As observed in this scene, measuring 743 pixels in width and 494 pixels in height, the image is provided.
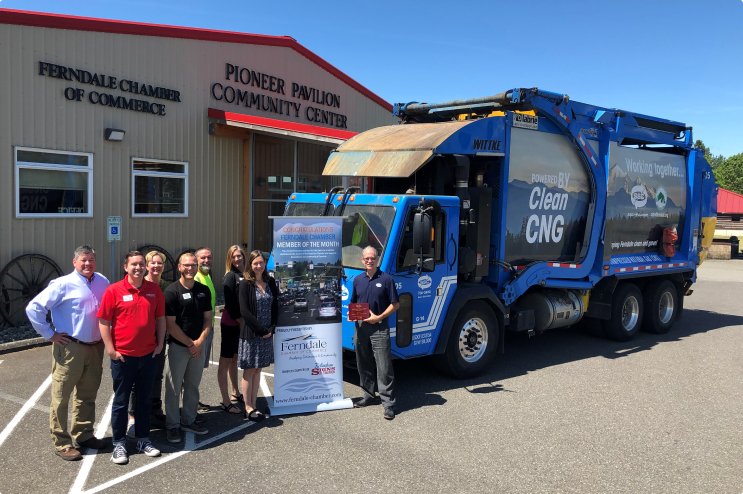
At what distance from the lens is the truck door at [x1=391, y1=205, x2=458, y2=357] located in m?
6.39

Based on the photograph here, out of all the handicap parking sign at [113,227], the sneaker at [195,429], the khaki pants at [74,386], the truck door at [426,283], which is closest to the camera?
the khaki pants at [74,386]

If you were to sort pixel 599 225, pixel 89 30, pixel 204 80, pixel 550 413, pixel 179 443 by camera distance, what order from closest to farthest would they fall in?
pixel 179 443 < pixel 550 413 < pixel 599 225 < pixel 89 30 < pixel 204 80

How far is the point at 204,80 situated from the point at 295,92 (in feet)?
9.18

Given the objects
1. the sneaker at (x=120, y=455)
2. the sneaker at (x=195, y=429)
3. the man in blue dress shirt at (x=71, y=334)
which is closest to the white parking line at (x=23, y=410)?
the man in blue dress shirt at (x=71, y=334)

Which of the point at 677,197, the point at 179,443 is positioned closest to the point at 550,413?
the point at 179,443

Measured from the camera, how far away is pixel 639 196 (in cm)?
964

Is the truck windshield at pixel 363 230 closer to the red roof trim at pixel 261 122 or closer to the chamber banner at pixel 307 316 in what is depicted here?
the chamber banner at pixel 307 316

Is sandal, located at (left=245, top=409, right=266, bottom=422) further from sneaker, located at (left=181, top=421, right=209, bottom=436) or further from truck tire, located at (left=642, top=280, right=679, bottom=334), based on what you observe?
truck tire, located at (left=642, top=280, right=679, bottom=334)

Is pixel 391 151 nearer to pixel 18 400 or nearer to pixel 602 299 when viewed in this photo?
pixel 602 299

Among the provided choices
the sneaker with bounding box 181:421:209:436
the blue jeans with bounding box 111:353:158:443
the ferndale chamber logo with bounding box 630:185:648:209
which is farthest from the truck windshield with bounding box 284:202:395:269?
the ferndale chamber logo with bounding box 630:185:648:209

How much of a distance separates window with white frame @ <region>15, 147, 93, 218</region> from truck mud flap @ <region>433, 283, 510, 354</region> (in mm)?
6925

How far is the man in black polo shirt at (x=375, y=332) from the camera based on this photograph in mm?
5984

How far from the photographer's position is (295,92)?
14516 millimetres

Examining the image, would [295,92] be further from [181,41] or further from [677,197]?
[677,197]
